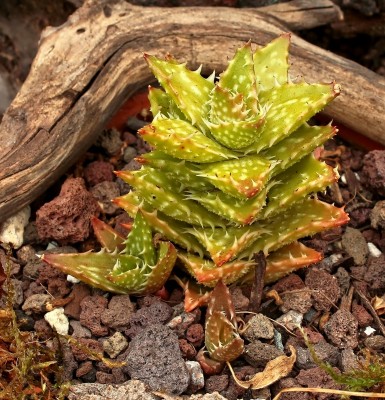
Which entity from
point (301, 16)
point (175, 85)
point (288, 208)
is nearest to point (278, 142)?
point (288, 208)

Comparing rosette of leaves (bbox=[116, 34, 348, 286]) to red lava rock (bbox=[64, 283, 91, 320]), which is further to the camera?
red lava rock (bbox=[64, 283, 91, 320])

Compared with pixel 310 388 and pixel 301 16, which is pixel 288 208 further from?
pixel 301 16

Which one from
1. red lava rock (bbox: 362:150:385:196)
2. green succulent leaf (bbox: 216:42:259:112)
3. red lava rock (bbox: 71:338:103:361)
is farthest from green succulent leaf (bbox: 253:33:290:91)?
red lava rock (bbox: 71:338:103:361)

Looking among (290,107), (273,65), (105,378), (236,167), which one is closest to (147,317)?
(105,378)

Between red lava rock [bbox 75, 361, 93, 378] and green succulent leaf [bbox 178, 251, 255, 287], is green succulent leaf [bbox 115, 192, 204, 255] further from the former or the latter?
red lava rock [bbox 75, 361, 93, 378]

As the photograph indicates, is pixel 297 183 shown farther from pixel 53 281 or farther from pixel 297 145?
pixel 53 281
